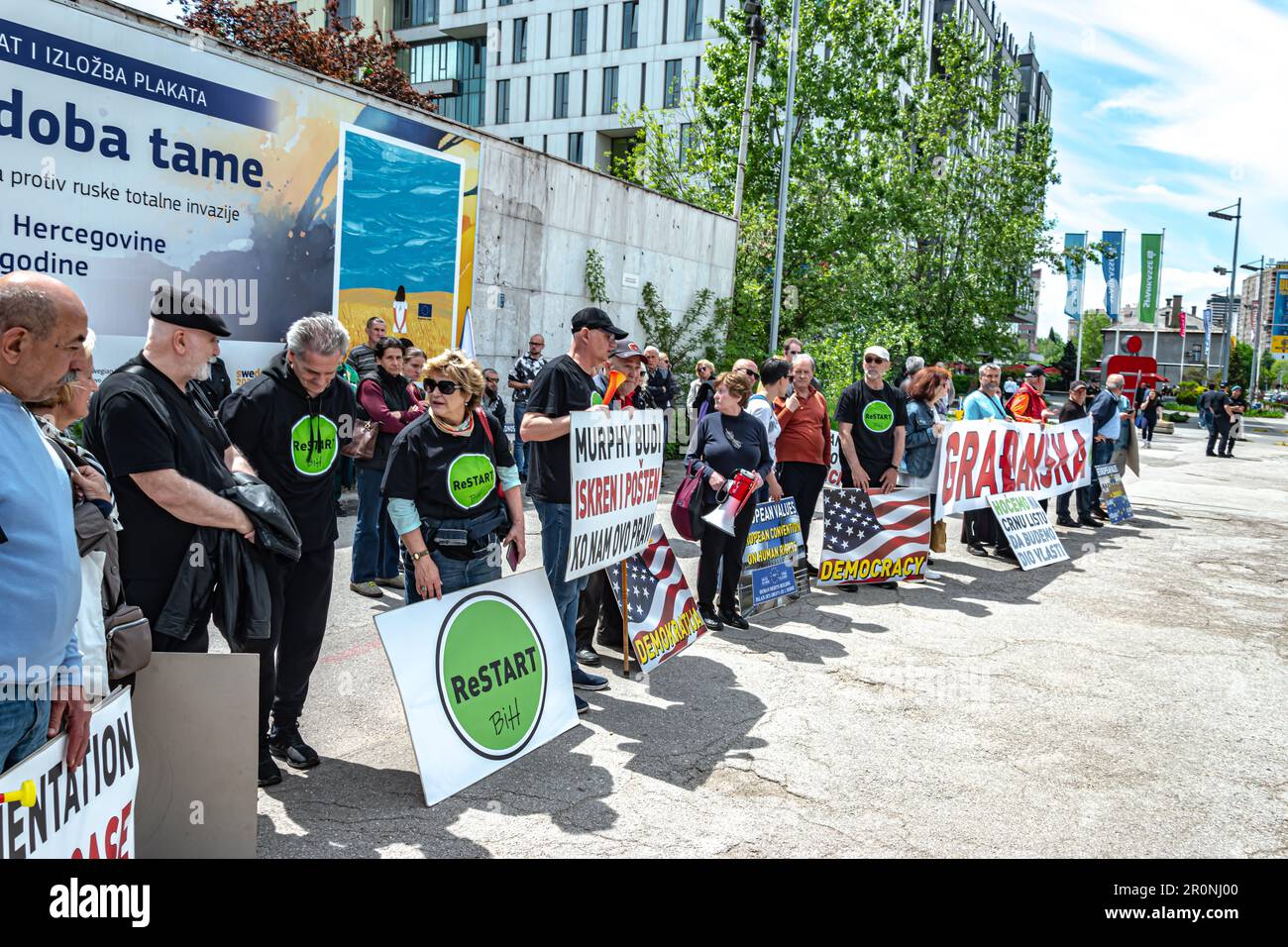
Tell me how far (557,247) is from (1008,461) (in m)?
7.44

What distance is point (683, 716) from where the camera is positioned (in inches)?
211

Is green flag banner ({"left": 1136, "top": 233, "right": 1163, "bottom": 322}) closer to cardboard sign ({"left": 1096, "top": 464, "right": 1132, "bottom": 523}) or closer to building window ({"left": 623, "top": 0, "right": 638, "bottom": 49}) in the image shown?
building window ({"left": 623, "top": 0, "right": 638, "bottom": 49})

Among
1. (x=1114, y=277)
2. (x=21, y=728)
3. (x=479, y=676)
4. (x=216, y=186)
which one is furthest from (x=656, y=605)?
(x=1114, y=277)

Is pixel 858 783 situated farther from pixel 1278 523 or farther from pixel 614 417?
pixel 1278 523

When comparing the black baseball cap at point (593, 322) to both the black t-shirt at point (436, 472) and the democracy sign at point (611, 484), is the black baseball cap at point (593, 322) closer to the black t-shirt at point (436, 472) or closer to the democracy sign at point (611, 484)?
the democracy sign at point (611, 484)

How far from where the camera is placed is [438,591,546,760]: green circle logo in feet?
14.2

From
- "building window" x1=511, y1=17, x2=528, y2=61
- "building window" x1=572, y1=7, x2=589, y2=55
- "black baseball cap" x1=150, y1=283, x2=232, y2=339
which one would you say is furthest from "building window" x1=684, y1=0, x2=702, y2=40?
"black baseball cap" x1=150, y1=283, x2=232, y2=339

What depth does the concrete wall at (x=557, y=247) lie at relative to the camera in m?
13.4

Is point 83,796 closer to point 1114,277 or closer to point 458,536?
point 458,536

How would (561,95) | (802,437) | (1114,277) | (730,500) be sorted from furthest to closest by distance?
(561,95) → (1114,277) → (802,437) → (730,500)

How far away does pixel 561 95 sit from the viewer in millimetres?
56875

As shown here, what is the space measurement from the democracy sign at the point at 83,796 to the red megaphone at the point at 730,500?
4457 mm
